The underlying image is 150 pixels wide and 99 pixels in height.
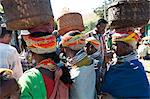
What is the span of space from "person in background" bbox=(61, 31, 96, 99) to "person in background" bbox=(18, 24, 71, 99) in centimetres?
11

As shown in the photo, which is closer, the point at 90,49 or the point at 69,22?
the point at 69,22

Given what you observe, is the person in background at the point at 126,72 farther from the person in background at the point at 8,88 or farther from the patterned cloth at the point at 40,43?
the person in background at the point at 8,88

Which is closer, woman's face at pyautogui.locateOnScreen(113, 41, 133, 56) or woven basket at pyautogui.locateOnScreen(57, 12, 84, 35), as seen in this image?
woman's face at pyautogui.locateOnScreen(113, 41, 133, 56)

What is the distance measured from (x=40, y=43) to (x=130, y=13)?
1.02 metres

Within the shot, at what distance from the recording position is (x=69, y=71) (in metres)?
2.97

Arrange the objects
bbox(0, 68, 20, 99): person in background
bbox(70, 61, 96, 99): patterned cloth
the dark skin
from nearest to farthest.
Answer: bbox(0, 68, 20, 99): person in background
bbox(70, 61, 96, 99): patterned cloth
the dark skin

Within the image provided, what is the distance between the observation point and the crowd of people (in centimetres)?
248

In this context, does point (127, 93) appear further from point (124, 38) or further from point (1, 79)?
point (1, 79)

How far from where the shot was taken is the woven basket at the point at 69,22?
3.50m

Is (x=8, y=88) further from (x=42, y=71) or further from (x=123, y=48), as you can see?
(x=123, y=48)

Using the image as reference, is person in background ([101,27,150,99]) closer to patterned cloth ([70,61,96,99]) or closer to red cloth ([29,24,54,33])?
patterned cloth ([70,61,96,99])

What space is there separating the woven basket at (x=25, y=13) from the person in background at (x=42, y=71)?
8 cm

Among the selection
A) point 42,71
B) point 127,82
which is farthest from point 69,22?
point 42,71

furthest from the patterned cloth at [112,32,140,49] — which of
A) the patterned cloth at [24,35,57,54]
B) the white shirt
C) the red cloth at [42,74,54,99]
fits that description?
the white shirt
